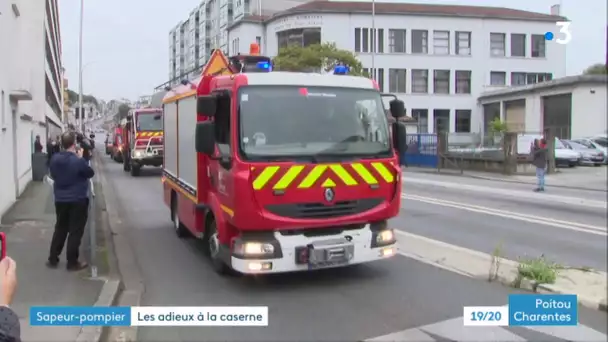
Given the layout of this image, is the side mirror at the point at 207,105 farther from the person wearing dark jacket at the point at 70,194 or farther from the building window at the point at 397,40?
the building window at the point at 397,40

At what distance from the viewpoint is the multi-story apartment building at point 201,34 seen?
6.09 meters

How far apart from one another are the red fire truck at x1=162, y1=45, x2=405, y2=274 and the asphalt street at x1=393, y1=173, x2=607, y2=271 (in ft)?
7.36

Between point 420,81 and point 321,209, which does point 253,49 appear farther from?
point 420,81

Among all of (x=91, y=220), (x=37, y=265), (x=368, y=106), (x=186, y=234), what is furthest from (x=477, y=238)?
(x=37, y=265)

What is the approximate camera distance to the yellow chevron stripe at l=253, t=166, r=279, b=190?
6.13m

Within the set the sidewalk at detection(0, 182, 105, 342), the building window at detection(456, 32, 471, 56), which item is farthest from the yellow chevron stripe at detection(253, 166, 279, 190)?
the building window at detection(456, 32, 471, 56)

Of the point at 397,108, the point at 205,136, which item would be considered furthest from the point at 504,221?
the point at 205,136

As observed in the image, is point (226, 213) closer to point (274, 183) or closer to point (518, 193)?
point (274, 183)

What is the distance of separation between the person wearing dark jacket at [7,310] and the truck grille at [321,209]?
3955mm

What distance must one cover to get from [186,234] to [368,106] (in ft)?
16.3

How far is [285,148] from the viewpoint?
6348 mm

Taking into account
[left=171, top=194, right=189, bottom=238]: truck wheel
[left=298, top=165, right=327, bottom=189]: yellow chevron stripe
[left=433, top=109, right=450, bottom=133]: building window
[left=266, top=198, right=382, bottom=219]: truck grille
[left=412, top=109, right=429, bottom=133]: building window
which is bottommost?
[left=171, top=194, right=189, bottom=238]: truck wheel

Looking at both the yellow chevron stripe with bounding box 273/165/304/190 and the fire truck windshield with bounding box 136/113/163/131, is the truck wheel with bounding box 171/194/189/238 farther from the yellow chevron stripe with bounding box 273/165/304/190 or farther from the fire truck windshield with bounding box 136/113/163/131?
the fire truck windshield with bounding box 136/113/163/131

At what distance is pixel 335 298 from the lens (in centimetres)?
641
